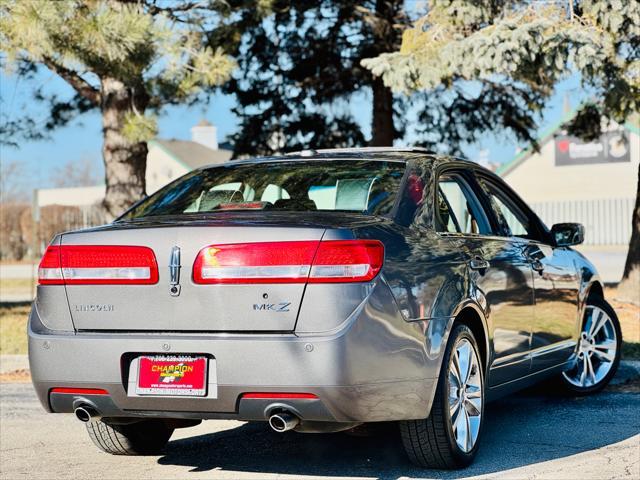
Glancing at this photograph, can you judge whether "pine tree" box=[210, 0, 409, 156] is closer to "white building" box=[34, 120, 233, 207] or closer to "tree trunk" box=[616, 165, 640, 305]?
"tree trunk" box=[616, 165, 640, 305]

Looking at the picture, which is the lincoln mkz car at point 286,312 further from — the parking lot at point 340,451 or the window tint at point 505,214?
the window tint at point 505,214

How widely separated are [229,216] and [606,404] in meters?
3.43

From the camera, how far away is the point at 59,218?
42.3 metres

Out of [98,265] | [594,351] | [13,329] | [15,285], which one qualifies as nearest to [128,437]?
[98,265]

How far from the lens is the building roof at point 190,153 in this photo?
5772 centimetres

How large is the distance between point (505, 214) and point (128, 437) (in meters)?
2.78

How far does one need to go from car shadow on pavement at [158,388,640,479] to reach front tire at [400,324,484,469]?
100 mm

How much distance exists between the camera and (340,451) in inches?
223

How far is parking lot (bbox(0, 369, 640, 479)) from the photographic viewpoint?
16.9 feet

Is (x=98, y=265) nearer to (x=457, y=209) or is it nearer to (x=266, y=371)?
(x=266, y=371)

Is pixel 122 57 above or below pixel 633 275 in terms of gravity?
above

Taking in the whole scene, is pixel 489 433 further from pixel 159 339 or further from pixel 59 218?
pixel 59 218

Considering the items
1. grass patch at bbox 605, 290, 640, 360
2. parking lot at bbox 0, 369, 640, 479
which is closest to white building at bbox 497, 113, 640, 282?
grass patch at bbox 605, 290, 640, 360

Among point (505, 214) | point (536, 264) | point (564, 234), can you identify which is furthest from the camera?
point (564, 234)
